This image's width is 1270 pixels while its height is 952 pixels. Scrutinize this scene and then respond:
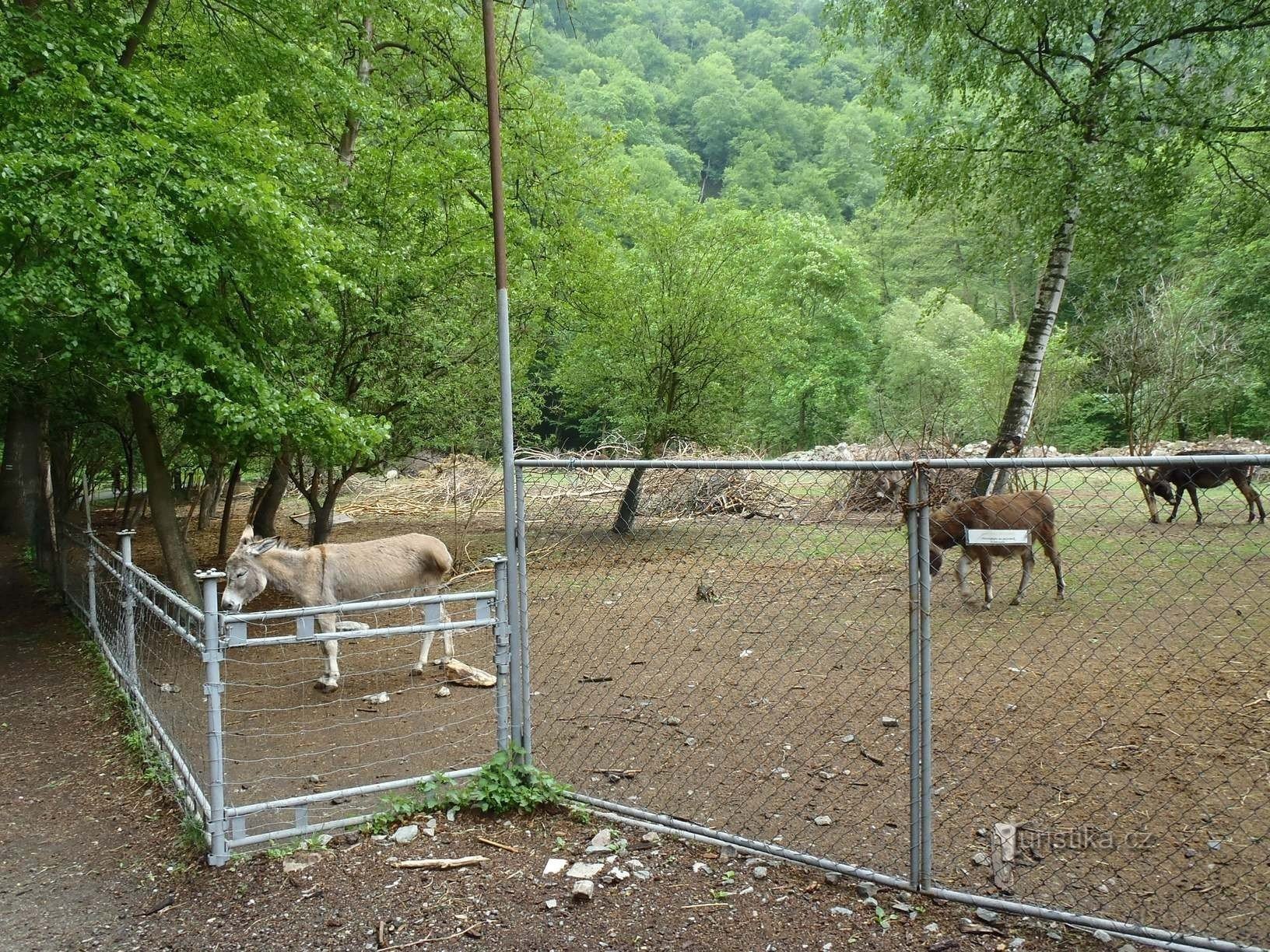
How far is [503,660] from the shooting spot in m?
4.42

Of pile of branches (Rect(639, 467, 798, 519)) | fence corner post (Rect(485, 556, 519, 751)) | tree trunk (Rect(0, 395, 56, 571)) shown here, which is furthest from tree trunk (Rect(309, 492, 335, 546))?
fence corner post (Rect(485, 556, 519, 751))

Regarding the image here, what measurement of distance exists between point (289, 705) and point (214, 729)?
3.33m

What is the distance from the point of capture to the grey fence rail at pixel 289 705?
3.93 m

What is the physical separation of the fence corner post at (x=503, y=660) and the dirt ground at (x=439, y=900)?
48 centimetres

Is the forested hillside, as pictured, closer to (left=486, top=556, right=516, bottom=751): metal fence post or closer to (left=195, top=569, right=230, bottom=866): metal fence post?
(left=195, top=569, right=230, bottom=866): metal fence post

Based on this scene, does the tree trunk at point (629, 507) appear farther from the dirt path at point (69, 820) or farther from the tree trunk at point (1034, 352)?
the dirt path at point (69, 820)

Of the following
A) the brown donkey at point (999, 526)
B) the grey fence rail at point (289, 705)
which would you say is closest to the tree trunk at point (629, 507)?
the grey fence rail at point (289, 705)

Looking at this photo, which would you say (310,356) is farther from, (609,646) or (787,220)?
(787,220)

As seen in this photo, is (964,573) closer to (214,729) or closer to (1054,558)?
(1054,558)

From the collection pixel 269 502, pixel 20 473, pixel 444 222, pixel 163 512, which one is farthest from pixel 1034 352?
pixel 20 473

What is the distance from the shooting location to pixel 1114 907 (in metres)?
3.18

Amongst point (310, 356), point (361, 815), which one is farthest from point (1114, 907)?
point (310, 356)

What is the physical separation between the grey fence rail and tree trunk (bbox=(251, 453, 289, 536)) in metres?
2.79

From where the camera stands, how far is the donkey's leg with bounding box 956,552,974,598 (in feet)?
24.4
